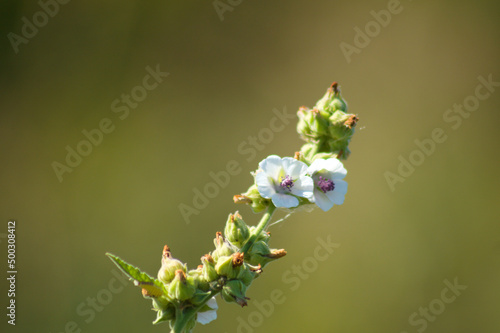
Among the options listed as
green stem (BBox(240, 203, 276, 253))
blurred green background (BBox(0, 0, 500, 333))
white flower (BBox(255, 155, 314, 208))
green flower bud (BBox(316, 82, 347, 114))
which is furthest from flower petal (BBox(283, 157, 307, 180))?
blurred green background (BBox(0, 0, 500, 333))

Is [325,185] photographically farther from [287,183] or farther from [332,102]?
[332,102]

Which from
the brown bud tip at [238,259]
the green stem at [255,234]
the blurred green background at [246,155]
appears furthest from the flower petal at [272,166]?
the blurred green background at [246,155]

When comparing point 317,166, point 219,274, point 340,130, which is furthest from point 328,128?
point 219,274

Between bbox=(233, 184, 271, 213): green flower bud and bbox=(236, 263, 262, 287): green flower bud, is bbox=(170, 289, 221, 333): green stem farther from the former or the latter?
bbox=(233, 184, 271, 213): green flower bud

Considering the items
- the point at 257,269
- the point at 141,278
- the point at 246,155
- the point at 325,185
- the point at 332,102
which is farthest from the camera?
the point at 246,155

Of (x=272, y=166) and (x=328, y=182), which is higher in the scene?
(x=272, y=166)

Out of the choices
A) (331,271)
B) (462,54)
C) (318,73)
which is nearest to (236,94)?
(318,73)
